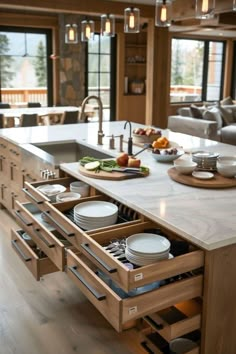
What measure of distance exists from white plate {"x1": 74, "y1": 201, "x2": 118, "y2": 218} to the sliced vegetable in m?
0.38

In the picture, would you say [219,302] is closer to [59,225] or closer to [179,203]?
[179,203]

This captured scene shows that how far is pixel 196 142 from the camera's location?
149 inches

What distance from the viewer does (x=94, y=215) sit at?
2.23 metres

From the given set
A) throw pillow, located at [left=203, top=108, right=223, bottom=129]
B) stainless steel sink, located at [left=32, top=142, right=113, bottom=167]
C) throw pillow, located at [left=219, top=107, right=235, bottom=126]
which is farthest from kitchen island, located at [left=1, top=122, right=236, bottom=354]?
throw pillow, located at [left=219, top=107, right=235, bottom=126]

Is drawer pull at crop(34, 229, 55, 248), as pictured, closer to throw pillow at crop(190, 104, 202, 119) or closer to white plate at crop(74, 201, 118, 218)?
white plate at crop(74, 201, 118, 218)

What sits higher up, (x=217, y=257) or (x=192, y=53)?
(x=192, y=53)

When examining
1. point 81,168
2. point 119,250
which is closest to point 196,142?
point 81,168

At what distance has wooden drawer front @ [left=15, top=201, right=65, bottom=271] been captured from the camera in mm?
2238

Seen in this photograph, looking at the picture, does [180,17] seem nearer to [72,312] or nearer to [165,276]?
[72,312]

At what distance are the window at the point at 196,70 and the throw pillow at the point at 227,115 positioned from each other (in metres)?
3.26

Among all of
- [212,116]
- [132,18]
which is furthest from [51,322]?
[212,116]

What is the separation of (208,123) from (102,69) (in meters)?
3.49

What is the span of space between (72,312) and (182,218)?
1.16 metres

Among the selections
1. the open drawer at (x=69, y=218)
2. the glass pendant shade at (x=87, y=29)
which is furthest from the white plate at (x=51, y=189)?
the glass pendant shade at (x=87, y=29)
